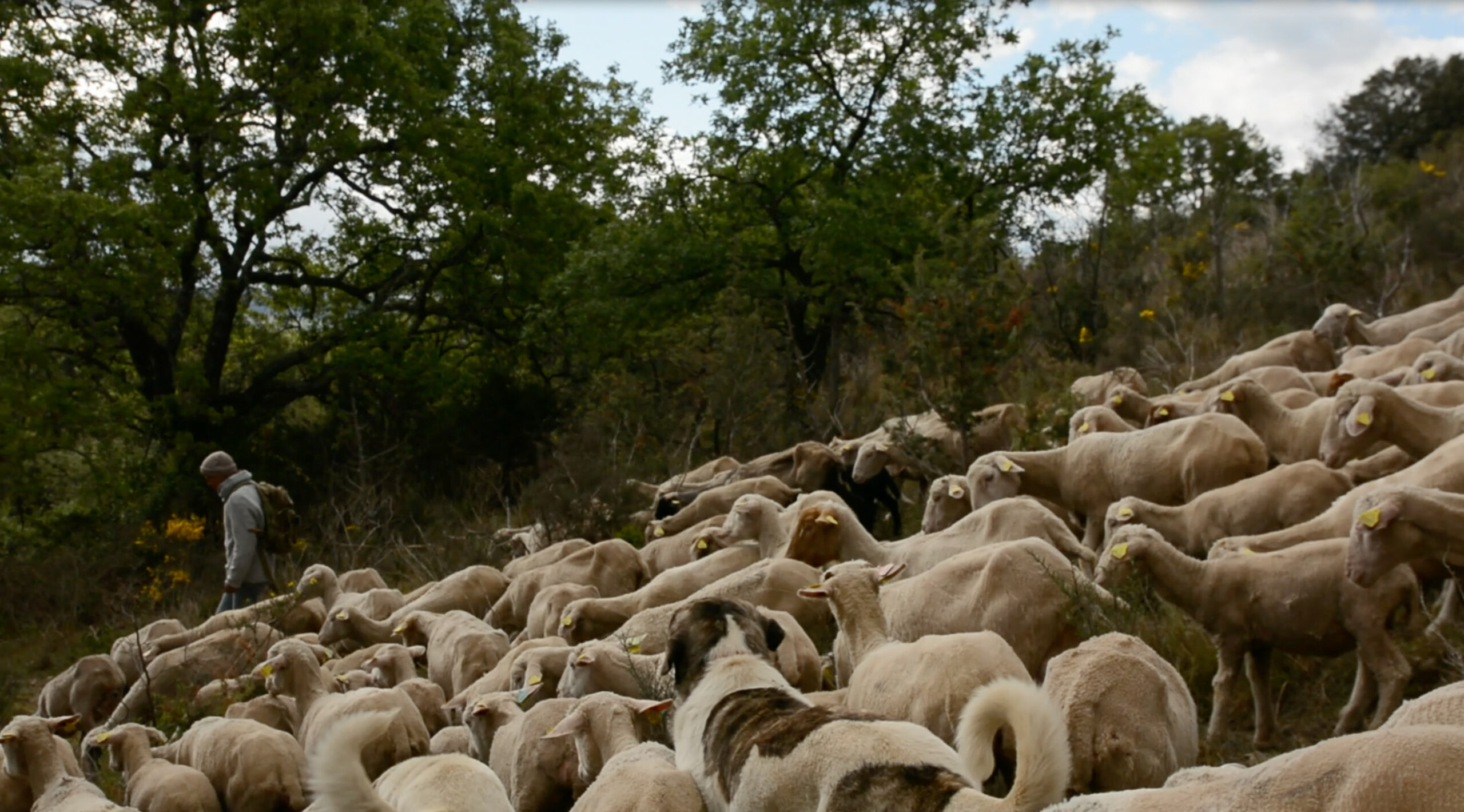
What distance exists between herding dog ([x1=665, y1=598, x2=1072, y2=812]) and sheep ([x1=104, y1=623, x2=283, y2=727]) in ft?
19.8

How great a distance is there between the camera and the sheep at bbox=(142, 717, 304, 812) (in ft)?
25.6

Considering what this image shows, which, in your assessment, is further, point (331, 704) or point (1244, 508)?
point (1244, 508)

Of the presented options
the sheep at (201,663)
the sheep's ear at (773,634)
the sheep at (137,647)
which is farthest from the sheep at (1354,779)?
the sheep at (137,647)

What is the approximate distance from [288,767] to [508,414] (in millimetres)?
14555

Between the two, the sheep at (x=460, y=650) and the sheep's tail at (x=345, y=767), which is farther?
the sheep at (x=460, y=650)

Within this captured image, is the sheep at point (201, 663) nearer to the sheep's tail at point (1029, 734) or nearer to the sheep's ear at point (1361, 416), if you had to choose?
the sheep's tail at point (1029, 734)

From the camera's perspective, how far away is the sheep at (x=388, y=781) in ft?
16.3

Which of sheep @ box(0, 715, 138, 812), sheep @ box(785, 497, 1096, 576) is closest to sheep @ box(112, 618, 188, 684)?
sheep @ box(0, 715, 138, 812)

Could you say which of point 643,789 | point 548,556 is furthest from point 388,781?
point 548,556

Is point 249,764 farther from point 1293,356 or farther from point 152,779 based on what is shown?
point 1293,356

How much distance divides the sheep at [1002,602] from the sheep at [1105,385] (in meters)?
7.62

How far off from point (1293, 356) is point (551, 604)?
30.4 ft

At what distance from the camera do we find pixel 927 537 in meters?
9.98

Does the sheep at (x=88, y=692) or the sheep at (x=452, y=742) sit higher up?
the sheep at (x=88, y=692)
